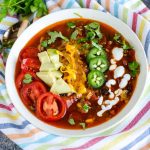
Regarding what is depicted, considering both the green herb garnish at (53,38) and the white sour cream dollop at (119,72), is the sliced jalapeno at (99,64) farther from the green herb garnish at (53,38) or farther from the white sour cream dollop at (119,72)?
the green herb garnish at (53,38)

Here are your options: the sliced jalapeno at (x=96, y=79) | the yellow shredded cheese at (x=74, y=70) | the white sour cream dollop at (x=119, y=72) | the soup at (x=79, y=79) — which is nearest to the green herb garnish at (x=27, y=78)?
the soup at (x=79, y=79)

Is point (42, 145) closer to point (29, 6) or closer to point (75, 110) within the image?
point (75, 110)

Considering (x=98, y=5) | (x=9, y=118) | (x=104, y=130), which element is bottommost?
(x=104, y=130)

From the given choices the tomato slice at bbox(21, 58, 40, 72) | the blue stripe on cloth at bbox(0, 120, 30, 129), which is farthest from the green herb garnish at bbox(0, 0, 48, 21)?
the blue stripe on cloth at bbox(0, 120, 30, 129)

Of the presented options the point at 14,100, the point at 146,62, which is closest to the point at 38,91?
the point at 14,100

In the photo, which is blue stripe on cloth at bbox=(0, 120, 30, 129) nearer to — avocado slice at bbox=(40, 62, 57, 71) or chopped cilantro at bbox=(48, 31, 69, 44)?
avocado slice at bbox=(40, 62, 57, 71)

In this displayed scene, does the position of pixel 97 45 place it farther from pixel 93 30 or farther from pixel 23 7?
pixel 23 7

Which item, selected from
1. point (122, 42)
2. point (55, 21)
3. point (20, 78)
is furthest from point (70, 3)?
point (20, 78)
